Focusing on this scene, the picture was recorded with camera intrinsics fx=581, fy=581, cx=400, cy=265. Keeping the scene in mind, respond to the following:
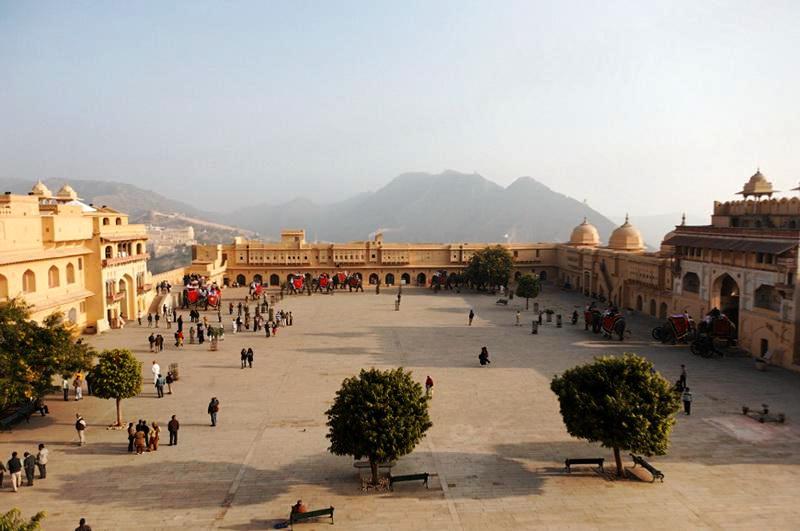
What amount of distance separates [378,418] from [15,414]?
14119 mm

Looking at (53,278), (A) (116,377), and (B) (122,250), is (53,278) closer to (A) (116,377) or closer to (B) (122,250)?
(B) (122,250)

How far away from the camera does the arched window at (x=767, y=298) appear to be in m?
29.6

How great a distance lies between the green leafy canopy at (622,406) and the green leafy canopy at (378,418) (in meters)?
4.17

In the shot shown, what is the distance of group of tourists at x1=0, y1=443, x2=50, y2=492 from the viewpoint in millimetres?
14938

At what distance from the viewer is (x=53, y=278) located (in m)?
31.9

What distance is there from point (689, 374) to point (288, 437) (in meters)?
19.1

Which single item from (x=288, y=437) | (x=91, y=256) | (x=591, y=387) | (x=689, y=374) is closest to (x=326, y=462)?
(x=288, y=437)

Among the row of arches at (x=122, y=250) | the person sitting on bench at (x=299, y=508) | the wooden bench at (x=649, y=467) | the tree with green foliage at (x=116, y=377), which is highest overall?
the row of arches at (x=122, y=250)

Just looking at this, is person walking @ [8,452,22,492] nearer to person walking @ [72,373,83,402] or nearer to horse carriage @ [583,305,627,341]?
person walking @ [72,373,83,402]

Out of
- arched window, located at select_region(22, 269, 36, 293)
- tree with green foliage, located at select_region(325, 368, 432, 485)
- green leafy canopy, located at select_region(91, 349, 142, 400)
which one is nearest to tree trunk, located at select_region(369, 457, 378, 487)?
tree with green foliage, located at select_region(325, 368, 432, 485)

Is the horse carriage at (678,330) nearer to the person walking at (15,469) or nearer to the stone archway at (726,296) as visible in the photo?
the stone archway at (726,296)

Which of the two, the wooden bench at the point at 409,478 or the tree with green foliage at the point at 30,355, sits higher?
the tree with green foliage at the point at 30,355

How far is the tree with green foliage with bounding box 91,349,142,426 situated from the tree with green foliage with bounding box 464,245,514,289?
40.9 meters

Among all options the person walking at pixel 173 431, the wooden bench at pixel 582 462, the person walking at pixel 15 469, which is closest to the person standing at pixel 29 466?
the person walking at pixel 15 469
